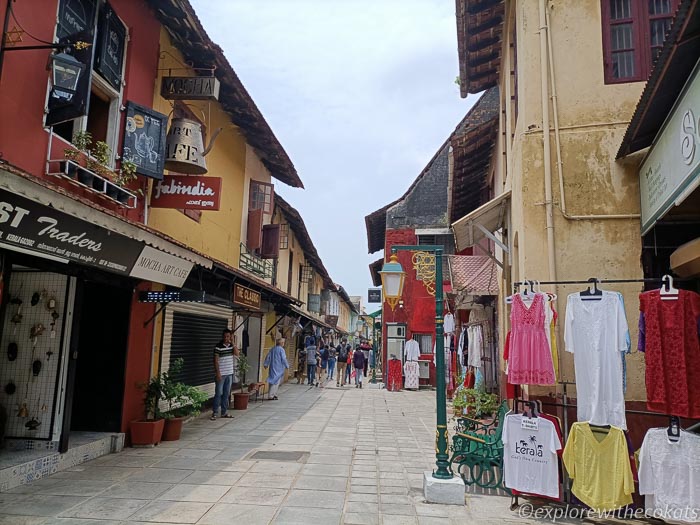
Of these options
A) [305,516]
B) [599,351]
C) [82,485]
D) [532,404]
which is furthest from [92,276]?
[599,351]

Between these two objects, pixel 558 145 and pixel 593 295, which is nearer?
pixel 593 295

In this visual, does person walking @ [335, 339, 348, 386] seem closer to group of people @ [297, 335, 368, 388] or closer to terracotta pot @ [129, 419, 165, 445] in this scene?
group of people @ [297, 335, 368, 388]

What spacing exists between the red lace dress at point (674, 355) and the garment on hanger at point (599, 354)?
0.88 ft

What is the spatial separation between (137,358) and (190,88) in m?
4.46

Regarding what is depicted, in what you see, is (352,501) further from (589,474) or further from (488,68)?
(488,68)

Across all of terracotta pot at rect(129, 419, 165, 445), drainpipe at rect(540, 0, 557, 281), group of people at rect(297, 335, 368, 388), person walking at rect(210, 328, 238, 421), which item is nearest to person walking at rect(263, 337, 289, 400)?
person walking at rect(210, 328, 238, 421)

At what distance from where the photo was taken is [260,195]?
1392 cm

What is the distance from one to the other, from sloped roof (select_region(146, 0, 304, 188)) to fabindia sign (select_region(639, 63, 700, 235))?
22.7 feet

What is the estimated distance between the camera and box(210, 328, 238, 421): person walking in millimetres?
10531

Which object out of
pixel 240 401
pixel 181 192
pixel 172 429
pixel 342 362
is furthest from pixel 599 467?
pixel 342 362

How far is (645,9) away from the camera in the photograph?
6.38 metres

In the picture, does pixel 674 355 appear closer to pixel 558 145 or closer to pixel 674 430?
pixel 674 430

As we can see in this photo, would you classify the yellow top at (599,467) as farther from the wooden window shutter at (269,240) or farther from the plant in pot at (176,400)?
the wooden window shutter at (269,240)

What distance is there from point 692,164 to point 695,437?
2445 millimetres
